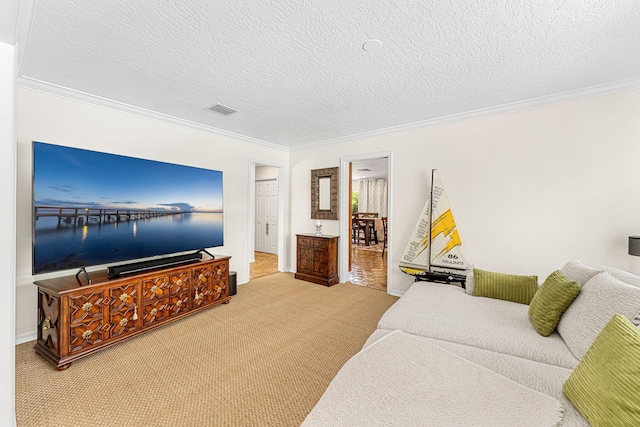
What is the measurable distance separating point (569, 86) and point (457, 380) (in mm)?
3139

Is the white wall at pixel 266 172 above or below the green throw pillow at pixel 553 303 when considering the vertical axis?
above

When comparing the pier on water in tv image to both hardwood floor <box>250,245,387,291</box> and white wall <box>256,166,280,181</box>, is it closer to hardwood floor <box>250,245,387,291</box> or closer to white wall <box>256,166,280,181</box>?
hardwood floor <box>250,245,387,291</box>

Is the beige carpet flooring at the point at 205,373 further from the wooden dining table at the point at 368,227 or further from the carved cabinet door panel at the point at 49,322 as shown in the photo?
the wooden dining table at the point at 368,227

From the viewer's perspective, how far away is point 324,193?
4.91 metres

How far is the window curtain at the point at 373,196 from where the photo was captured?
414 inches

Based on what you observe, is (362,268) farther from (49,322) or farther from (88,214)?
(49,322)

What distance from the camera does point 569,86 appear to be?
269cm

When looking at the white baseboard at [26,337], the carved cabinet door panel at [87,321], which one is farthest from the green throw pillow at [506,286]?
the white baseboard at [26,337]

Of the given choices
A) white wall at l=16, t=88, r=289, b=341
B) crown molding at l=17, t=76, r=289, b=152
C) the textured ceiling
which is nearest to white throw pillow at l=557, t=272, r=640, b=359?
the textured ceiling

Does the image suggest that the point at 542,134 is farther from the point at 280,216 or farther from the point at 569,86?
the point at 280,216

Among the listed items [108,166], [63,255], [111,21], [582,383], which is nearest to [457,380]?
[582,383]

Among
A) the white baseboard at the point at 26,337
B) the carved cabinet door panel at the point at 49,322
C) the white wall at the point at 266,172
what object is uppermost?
the white wall at the point at 266,172

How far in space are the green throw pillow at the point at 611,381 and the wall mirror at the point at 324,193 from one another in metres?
3.78

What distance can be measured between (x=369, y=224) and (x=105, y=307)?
24.3 feet
